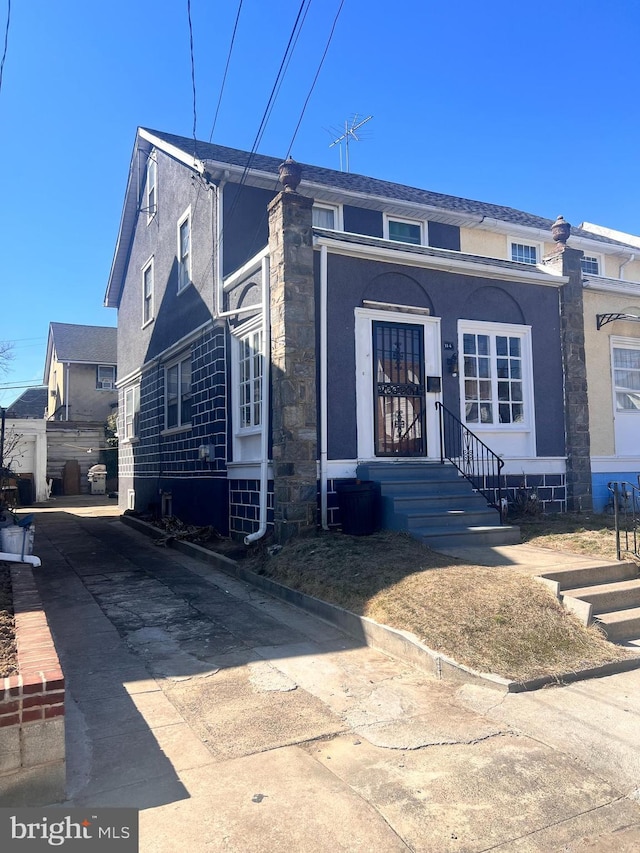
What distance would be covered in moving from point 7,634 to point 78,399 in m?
29.2

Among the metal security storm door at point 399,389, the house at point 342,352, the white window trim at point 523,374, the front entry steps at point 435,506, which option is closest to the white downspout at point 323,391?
the house at point 342,352

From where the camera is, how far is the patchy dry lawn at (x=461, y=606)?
16.2ft

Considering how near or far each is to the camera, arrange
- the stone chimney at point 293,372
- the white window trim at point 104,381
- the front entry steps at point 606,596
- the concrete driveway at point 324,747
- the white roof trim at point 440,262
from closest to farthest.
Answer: the concrete driveway at point 324,747 < the front entry steps at point 606,596 < the stone chimney at point 293,372 < the white roof trim at point 440,262 < the white window trim at point 104,381

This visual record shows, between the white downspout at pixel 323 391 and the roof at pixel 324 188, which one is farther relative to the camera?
the roof at pixel 324 188

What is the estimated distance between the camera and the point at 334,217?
1371 cm

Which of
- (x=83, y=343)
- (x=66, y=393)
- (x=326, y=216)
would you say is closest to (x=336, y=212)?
(x=326, y=216)

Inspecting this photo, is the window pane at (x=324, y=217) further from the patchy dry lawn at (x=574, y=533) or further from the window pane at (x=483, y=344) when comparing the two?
the patchy dry lawn at (x=574, y=533)

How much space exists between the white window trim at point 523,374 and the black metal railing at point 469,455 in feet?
0.70

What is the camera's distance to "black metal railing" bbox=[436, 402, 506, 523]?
1000 cm

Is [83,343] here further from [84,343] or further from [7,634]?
[7,634]

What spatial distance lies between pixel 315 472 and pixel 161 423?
742 cm

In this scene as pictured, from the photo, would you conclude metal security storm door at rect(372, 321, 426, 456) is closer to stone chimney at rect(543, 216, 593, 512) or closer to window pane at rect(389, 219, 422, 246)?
stone chimney at rect(543, 216, 593, 512)

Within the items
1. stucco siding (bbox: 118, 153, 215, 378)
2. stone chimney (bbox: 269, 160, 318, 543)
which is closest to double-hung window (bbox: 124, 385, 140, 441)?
stucco siding (bbox: 118, 153, 215, 378)

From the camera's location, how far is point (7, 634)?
4.22 m
